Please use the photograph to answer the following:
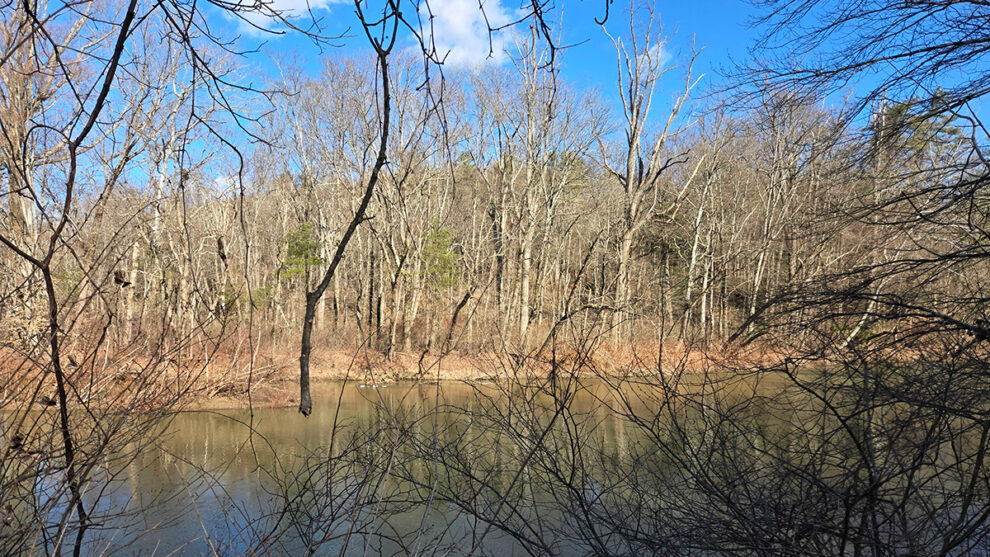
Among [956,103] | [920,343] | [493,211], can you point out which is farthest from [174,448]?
[493,211]

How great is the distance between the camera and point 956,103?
184 inches

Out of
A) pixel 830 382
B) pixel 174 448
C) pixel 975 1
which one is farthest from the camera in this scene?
pixel 174 448

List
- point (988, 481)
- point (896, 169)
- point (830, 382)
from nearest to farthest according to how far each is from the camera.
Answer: point (988, 481), point (830, 382), point (896, 169)

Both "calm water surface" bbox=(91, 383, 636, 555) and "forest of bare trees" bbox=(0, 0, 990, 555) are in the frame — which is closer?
"forest of bare trees" bbox=(0, 0, 990, 555)

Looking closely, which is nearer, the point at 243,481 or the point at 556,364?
the point at 556,364

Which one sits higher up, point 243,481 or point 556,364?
point 556,364

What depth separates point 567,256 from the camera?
32.9m

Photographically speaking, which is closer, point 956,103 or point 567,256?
point 956,103

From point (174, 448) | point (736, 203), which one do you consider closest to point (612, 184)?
point (736, 203)

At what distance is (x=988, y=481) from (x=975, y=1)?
3388mm

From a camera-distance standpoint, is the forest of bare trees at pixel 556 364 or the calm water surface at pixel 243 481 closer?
the forest of bare trees at pixel 556 364

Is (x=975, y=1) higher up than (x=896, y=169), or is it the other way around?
(x=975, y=1)

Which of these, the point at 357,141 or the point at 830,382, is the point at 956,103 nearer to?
the point at 830,382

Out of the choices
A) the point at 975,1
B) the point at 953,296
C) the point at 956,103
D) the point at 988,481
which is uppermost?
the point at 975,1
